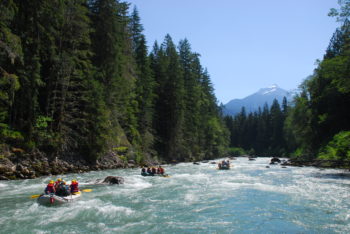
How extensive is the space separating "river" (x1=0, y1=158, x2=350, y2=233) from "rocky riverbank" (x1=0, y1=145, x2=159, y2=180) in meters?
1.92

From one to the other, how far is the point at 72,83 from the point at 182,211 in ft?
60.4

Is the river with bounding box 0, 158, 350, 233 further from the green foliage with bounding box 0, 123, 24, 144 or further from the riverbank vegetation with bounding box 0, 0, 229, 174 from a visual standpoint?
the riverbank vegetation with bounding box 0, 0, 229, 174

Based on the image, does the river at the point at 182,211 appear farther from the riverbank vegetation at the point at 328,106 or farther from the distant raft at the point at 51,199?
the riverbank vegetation at the point at 328,106

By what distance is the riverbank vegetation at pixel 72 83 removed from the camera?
68.1 feet

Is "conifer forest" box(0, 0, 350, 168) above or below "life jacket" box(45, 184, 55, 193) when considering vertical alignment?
above

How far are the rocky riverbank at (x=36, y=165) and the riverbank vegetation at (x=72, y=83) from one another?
28 cm

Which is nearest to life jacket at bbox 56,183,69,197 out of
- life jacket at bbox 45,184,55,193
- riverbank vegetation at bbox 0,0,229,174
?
life jacket at bbox 45,184,55,193

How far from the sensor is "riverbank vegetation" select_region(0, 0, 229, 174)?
68.1ft

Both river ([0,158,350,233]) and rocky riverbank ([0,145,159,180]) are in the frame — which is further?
rocky riverbank ([0,145,159,180])

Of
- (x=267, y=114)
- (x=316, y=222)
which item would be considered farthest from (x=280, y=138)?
(x=316, y=222)

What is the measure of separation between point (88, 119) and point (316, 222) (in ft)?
70.5

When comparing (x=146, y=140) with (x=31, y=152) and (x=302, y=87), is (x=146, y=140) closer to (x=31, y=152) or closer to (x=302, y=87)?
(x=31, y=152)

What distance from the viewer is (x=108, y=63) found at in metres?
31.1

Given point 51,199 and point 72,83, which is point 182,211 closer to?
point 51,199
